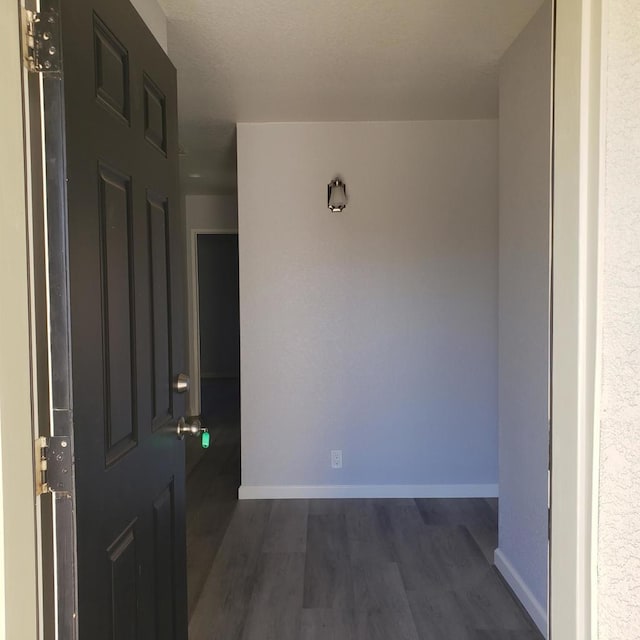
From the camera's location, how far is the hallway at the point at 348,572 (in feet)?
6.43

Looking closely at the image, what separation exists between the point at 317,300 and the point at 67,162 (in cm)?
235

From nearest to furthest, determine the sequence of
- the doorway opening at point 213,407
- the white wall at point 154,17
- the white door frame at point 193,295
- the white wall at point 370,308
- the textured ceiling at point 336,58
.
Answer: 1. the white wall at point 154,17
2. the textured ceiling at point 336,58
3. the doorway opening at point 213,407
4. the white wall at point 370,308
5. the white door frame at point 193,295

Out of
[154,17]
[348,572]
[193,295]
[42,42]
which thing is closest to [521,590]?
[348,572]

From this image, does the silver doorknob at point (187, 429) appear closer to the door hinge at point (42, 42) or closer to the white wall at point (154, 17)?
the door hinge at point (42, 42)

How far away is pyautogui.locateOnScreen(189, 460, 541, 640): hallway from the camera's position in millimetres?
1960

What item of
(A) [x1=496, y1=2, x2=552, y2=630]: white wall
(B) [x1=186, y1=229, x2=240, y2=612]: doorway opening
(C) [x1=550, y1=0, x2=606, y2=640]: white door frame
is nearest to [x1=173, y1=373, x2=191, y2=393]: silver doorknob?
(C) [x1=550, y1=0, x2=606, y2=640]: white door frame

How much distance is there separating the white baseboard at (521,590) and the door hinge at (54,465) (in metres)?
1.86

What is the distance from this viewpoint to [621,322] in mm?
792

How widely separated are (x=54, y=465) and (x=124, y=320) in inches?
14.9

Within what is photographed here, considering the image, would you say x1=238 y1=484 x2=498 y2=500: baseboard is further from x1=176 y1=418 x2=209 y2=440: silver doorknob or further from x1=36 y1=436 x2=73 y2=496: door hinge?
x1=36 y1=436 x2=73 y2=496: door hinge

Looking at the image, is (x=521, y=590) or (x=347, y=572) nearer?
(x=521, y=590)

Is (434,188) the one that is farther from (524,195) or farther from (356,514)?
(356,514)

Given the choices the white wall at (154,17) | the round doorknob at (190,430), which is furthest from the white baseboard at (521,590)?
the white wall at (154,17)

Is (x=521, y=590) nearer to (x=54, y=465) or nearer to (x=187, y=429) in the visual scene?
(x=187, y=429)
